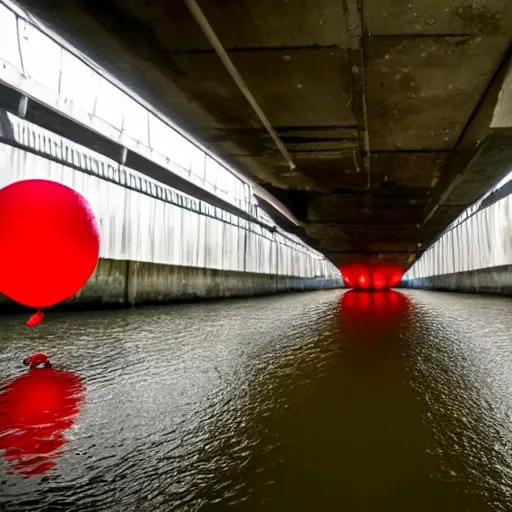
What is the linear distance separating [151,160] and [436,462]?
Result: 5.89m

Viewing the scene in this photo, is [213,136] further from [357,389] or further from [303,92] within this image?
[357,389]

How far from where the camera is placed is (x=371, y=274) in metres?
15.0

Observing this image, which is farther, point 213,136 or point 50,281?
point 213,136

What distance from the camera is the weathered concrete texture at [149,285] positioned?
5098 millimetres

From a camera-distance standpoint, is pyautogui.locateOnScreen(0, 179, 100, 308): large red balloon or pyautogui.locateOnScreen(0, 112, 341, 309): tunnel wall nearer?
pyautogui.locateOnScreen(0, 179, 100, 308): large red balloon

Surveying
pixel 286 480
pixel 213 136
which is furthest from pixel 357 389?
pixel 213 136

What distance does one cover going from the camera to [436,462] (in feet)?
3.44

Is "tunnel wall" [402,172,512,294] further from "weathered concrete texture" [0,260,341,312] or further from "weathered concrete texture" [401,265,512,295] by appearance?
"weathered concrete texture" [0,260,341,312]

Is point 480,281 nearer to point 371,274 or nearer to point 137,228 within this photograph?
point 371,274

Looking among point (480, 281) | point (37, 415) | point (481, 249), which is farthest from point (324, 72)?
point (480, 281)

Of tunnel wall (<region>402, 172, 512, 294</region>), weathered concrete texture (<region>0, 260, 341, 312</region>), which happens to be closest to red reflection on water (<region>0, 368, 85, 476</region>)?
weathered concrete texture (<region>0, 260, 341, 312</region>)

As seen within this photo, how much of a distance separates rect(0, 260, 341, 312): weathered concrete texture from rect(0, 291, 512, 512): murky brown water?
2.48 m

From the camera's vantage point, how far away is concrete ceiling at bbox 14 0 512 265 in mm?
2447

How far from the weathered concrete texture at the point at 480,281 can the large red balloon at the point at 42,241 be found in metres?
9.35
